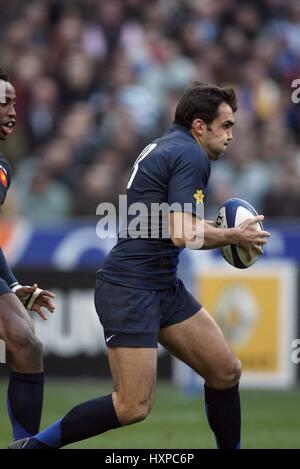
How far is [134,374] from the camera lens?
644 centimetres

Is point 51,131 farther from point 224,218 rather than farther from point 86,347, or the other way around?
point 224,218

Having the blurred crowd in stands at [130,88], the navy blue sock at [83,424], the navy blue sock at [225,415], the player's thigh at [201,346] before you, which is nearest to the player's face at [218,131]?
the player's thigh at [201,346]

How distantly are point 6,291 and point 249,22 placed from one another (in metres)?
9.11

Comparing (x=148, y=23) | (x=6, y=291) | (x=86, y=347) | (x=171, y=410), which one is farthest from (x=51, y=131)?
(x=6, y=291)

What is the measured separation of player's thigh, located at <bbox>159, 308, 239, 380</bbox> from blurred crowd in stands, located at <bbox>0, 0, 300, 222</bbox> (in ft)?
19.6

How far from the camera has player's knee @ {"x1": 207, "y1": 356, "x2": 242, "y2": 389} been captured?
6.81 metres

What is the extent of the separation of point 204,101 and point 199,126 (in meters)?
0.14

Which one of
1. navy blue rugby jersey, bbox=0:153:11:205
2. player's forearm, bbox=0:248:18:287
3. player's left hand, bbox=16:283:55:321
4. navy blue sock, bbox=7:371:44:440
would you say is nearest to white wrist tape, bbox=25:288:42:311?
player's left hand, bbox=16:283:55:321

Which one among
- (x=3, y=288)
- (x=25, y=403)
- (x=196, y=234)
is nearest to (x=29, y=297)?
(x=3, y=288)

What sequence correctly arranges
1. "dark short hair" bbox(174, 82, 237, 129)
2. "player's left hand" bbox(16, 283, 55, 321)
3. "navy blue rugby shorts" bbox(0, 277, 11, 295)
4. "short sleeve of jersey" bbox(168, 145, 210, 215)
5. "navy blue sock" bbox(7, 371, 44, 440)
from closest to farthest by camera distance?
"short sleeve of jersey" bbox(168, 145, 210, 215) < "dark short hair" bbox(174, 82, 237, 129) < "navy blue sock" bbox(7, 371, 44, 440) < "navy blue rugby shorts" bbox(0, 277, 11, 295) < "player's left hand" bbox(16, 283, 55, 321)

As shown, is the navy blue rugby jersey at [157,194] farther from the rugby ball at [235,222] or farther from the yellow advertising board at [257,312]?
the yellow advertising board at [257,312]

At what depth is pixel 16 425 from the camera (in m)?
7.05

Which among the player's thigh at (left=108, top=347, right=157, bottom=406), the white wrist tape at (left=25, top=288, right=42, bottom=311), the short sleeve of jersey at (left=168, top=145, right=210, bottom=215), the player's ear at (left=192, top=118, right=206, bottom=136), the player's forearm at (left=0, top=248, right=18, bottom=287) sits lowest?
the player's thigh at (left=108, top=347, right=157, bottom=406)

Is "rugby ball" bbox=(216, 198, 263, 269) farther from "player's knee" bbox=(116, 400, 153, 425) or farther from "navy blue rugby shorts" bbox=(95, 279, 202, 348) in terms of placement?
"player's knee" bbox=(116, 400, 153, 425)
